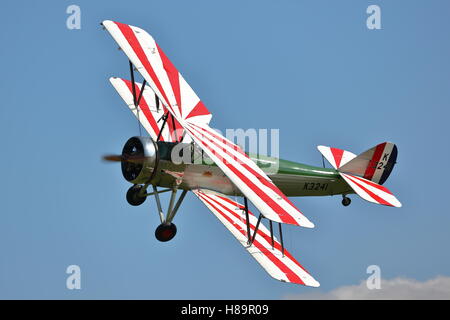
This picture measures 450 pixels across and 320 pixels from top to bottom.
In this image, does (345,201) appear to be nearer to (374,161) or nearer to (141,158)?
(374,161)

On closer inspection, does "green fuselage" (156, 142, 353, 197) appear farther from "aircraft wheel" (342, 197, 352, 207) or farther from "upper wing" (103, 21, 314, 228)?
"upper wing" (103, 21, 314, 228)

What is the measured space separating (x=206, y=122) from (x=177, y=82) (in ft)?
4.15

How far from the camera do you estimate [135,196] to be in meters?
14.9

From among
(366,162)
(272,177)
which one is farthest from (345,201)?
(272,177)

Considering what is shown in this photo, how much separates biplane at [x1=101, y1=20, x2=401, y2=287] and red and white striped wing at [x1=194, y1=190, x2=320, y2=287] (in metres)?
0.02

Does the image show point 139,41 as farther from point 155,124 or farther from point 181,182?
point 181,182

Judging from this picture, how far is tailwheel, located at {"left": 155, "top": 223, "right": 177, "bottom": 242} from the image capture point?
1351 centimetres

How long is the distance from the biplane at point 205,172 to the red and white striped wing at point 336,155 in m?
0.09

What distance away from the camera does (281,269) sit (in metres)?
13.0

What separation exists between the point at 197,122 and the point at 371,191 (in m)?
4.53

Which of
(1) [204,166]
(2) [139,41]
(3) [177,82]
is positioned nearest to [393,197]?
(1) [204,166]

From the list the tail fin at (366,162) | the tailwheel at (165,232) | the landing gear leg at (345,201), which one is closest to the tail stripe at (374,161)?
the tail fin at (366,162)

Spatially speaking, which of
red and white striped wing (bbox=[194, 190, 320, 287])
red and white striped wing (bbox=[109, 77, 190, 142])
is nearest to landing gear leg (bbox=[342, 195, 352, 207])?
red and white striped wing (bbox=[194, 190, 320, 287])

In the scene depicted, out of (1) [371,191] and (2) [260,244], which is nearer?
(2) [260,244]
